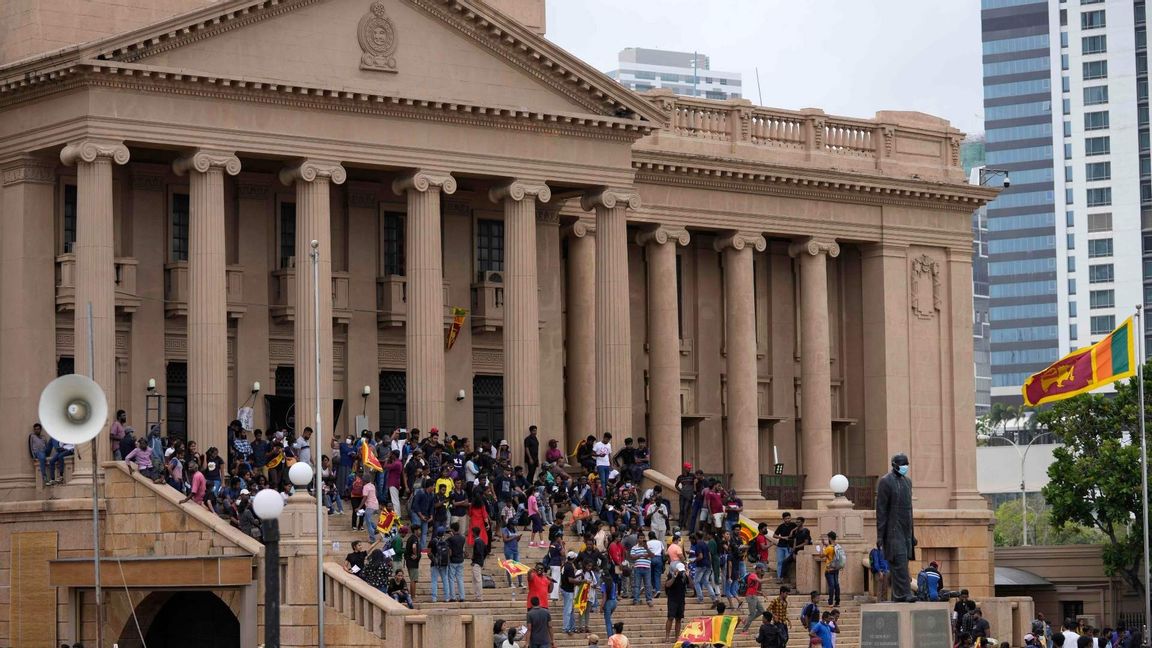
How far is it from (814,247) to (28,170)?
76.6ft

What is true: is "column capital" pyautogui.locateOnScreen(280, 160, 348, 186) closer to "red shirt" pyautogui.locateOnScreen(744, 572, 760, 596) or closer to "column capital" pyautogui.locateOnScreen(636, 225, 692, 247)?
"column capital" pyautogui.locateOnScreen(636, 225, 692, 247)

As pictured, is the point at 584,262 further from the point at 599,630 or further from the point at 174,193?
the point at 599,630

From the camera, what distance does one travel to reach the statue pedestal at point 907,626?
28859 millimetres

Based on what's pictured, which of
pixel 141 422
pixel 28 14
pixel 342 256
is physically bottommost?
Answer: pixel 141 422

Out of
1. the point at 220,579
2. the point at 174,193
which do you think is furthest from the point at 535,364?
the point at 220,579

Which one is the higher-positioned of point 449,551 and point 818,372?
point 818,372

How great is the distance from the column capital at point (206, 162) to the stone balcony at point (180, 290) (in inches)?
108

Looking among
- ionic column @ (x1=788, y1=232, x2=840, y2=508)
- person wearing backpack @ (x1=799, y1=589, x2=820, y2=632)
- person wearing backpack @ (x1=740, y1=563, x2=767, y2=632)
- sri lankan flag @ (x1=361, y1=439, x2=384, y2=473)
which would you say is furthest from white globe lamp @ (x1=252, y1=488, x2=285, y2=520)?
ionic column @ (x1=788, y1=232, x2=840, y2=508)

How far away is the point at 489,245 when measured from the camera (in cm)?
5609

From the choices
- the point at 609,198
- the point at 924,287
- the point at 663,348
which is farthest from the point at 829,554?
the point at 924,287

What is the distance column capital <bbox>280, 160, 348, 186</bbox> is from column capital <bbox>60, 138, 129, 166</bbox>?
439 cm

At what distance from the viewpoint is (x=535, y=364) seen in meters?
52.5

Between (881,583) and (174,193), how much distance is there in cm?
1867

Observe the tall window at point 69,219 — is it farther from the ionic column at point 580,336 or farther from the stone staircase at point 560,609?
the ionic column at point 580,336
